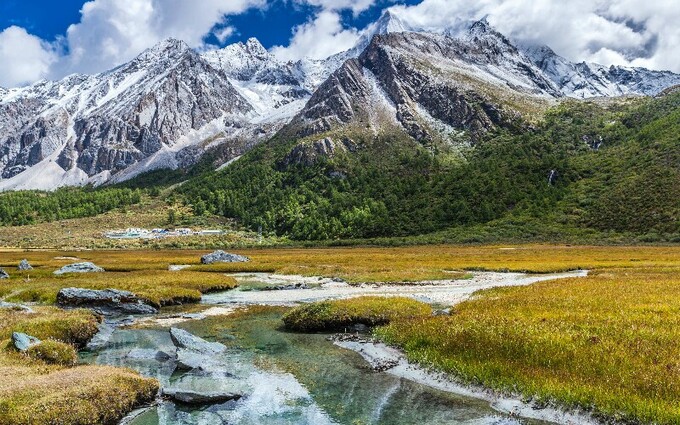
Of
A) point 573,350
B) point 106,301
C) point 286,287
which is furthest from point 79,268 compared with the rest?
point 573,350

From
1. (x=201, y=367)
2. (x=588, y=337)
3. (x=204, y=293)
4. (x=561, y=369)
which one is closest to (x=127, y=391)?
(x=201, y=367)

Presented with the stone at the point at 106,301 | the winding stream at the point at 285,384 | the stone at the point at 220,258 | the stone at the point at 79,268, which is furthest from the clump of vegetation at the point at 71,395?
the stone at the point at 220,258

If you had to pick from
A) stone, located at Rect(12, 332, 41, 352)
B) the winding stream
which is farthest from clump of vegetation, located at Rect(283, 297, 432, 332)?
stone, located at Rect(12, 332, 41, 352)

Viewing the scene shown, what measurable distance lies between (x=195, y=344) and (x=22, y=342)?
26.4 ft

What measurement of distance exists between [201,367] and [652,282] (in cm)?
3709

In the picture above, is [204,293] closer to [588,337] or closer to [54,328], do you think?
[54,328]

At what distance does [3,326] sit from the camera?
2914 cm

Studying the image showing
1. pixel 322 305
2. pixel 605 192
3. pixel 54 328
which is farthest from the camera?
pixel 605 192

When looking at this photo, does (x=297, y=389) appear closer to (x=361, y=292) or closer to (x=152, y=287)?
(x=361, y=292)

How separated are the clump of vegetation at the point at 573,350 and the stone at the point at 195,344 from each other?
30.0 feet

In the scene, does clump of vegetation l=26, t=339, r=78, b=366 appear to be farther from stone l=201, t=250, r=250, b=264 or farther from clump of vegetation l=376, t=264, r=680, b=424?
stone l=201, t=250, r=250, b=264

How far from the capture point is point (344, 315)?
32844 millimetres

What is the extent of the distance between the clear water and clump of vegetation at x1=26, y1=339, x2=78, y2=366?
175cm

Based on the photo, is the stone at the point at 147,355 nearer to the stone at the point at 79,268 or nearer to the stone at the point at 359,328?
the stone at the point at 359,328
